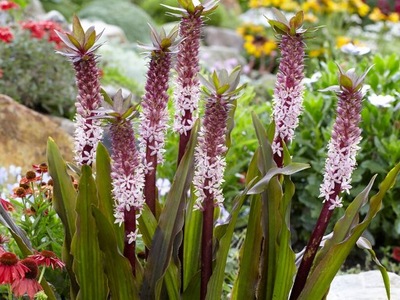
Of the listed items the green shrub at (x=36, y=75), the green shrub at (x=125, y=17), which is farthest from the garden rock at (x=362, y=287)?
the green shrub at (x=125, y=17)

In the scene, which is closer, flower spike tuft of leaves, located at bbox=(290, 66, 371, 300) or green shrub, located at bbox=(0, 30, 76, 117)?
flower spike tuft of leaves, located at bbox=(290, 66, 371, 300)

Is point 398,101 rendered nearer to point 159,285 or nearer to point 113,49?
point 159,285

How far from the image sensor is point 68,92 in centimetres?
553

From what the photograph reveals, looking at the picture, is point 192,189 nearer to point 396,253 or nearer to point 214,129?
point 214,129

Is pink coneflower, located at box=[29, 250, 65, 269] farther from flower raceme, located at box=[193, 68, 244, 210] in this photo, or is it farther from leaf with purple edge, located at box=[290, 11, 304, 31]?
leaf with purple edge, located at box=[290, 11, 304, 31]

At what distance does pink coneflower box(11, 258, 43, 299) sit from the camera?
91.0 inches

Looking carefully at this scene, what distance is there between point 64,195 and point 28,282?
33cm

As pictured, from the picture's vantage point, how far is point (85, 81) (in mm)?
2291

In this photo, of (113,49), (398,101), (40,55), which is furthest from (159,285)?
(113,49)

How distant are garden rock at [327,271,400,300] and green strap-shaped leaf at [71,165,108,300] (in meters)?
1.17

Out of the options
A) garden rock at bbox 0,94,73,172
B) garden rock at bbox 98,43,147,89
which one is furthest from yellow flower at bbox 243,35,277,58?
garden rock at bbox 0,94,73,172

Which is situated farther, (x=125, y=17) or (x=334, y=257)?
(x=125, y=17)

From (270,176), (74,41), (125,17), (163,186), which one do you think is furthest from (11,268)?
(125,17)

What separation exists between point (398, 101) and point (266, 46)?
555 cm
